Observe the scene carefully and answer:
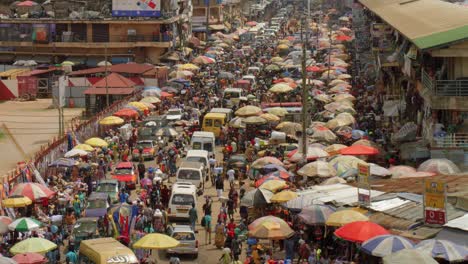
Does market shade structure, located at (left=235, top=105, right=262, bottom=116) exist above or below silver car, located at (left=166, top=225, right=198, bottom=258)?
above

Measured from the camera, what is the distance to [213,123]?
49.2 m

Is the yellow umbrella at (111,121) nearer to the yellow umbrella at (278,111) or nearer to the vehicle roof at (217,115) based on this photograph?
the vehicle roof at (217,115)

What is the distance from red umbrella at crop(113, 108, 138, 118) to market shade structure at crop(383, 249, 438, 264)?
31.6m

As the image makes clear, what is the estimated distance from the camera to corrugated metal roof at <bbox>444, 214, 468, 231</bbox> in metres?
22.6

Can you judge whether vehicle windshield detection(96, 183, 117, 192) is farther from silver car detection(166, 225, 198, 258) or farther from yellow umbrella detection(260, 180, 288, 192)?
silver car detection(166, 225, 198, 258)

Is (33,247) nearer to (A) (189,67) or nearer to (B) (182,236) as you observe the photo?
(B) (182,236)

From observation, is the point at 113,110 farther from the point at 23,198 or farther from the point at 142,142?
the point at 23,198

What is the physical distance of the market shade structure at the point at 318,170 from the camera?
3347 cm

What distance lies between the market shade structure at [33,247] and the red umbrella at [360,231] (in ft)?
25.4

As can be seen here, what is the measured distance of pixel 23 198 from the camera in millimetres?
31656

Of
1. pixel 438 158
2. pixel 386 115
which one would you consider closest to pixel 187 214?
pixel 438 158

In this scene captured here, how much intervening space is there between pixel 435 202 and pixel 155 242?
7.38 metres

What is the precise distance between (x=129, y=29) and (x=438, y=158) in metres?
48.1

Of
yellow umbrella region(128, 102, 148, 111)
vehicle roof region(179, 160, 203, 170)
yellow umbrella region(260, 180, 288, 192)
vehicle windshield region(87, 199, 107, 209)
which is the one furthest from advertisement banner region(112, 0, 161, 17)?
yellow umbrella region(260, 180, 288, 192)
